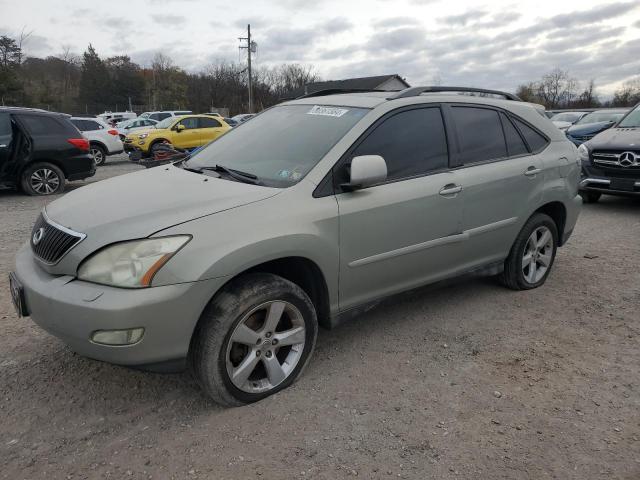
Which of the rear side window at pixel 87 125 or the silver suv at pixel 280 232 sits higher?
the rear side window at pixel 87 125

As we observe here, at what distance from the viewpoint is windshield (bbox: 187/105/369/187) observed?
10.4ft

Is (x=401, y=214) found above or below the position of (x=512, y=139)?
below

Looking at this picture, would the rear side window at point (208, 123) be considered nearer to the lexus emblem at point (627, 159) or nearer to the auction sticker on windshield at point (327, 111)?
the lexus emblem at point (627, 159)

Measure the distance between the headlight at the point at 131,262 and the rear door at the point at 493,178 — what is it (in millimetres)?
2183

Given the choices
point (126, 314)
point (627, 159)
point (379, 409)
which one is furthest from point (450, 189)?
point (627, 159)

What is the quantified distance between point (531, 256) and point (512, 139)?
106 cm

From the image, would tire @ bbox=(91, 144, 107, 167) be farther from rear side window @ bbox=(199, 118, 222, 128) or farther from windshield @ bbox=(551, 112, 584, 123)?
windshield @ bbox=(551, 112, 584, 123)

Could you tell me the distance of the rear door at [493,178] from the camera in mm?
3795

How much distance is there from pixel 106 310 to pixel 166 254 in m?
0.37

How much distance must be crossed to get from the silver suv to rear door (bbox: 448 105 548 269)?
1 cm

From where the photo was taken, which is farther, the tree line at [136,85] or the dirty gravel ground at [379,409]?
the tree line at [136,85]

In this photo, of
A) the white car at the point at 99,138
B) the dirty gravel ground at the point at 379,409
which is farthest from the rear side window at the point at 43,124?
the dirty gravel ground at the point at 379,409

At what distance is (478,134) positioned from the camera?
3.98m

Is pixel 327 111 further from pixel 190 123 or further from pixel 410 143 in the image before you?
pixel 190 123
